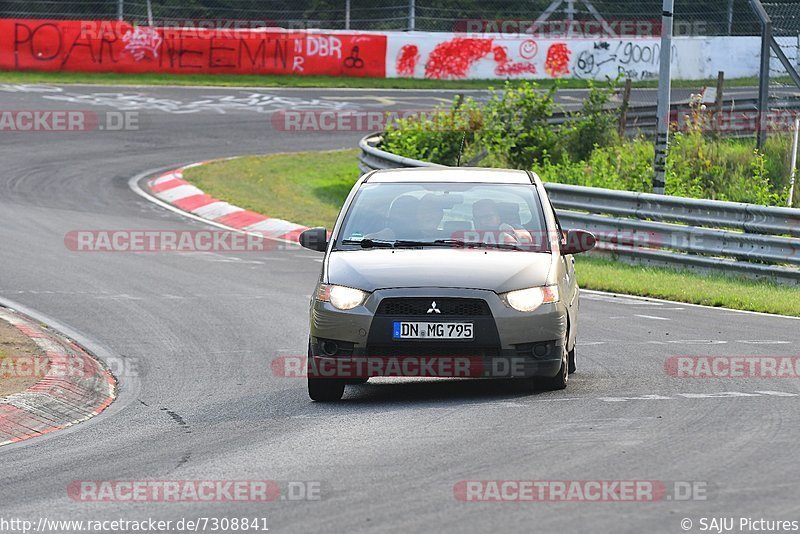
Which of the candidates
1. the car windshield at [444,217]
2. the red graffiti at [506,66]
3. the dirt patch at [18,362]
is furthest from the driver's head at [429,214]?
the red graffiti at [506,66]

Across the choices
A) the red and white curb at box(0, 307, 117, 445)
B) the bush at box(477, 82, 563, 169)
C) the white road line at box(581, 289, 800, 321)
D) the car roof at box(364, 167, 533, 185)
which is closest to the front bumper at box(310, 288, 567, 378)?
the car roof at box(364, 167, 533, 185)

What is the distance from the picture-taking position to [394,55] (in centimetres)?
4112

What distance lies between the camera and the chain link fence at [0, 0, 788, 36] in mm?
41219

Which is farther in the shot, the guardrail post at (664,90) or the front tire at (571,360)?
the guardrail post at (664,90)

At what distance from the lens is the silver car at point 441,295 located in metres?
9.09

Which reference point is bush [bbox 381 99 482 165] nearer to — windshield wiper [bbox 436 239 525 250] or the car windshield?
the car windshield

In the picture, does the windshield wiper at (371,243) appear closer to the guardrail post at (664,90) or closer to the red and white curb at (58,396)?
the red and white curb at (58,396)

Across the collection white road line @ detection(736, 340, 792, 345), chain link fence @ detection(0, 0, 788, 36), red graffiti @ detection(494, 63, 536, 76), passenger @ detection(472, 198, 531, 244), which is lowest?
white road line @ detection(736, 340, 792, 345)

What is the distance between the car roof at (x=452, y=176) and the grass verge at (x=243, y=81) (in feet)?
77.2

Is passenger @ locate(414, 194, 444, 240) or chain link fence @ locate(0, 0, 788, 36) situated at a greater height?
chain link fence @ locate(0, 0, 788, 36)

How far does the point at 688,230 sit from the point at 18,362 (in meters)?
9.42

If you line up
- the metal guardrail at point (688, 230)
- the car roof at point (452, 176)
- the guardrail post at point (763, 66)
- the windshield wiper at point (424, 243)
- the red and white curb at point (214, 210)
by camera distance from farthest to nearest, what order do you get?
the guardrail post at point (763, 66)
the red and white curb at point (214, 210)
the metal guardrail at point (688, 230)
the car roof at point (452, 176)
the windshield wiper at point (424, 243)

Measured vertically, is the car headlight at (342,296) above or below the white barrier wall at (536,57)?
below

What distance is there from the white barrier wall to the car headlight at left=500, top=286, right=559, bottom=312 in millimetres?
30803
